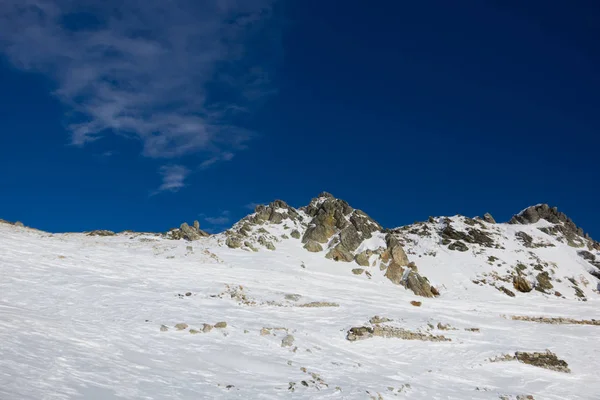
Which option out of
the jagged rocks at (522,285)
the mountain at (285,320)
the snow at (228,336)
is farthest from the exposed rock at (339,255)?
the jagged rocks at (522,285)

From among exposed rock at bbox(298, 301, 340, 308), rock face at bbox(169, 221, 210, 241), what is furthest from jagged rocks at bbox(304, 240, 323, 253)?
exposed rock at bbox(298, 301, 340, 308)

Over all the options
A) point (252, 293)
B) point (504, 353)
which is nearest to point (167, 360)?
point (252, 293)

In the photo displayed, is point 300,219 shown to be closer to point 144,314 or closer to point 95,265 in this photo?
point 95,265

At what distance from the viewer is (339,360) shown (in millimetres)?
20578

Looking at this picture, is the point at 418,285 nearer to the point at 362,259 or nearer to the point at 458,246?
the point at 362,259

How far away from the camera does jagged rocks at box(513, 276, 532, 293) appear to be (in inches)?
2293

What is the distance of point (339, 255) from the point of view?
192ft

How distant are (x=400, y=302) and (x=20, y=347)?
34733 millimetres

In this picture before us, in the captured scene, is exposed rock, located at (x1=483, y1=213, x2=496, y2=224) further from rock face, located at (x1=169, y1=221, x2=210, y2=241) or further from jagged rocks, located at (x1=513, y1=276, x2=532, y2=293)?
rock face, located at (x1=169, y1=221, x2=210, y2=241)

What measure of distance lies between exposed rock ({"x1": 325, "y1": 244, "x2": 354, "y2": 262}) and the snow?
8899 millimetres

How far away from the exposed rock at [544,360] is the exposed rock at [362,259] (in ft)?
105

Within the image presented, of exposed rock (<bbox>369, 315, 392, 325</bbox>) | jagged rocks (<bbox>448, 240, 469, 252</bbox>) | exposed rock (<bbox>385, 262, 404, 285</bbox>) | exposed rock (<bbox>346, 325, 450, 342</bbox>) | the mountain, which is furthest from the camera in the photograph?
jagged rocks (<bbox>448, 240, 469, 252</bbox>)

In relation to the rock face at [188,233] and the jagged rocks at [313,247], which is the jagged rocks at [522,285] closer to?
the jagged rocks at [313,247]

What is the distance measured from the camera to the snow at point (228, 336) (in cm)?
1305
